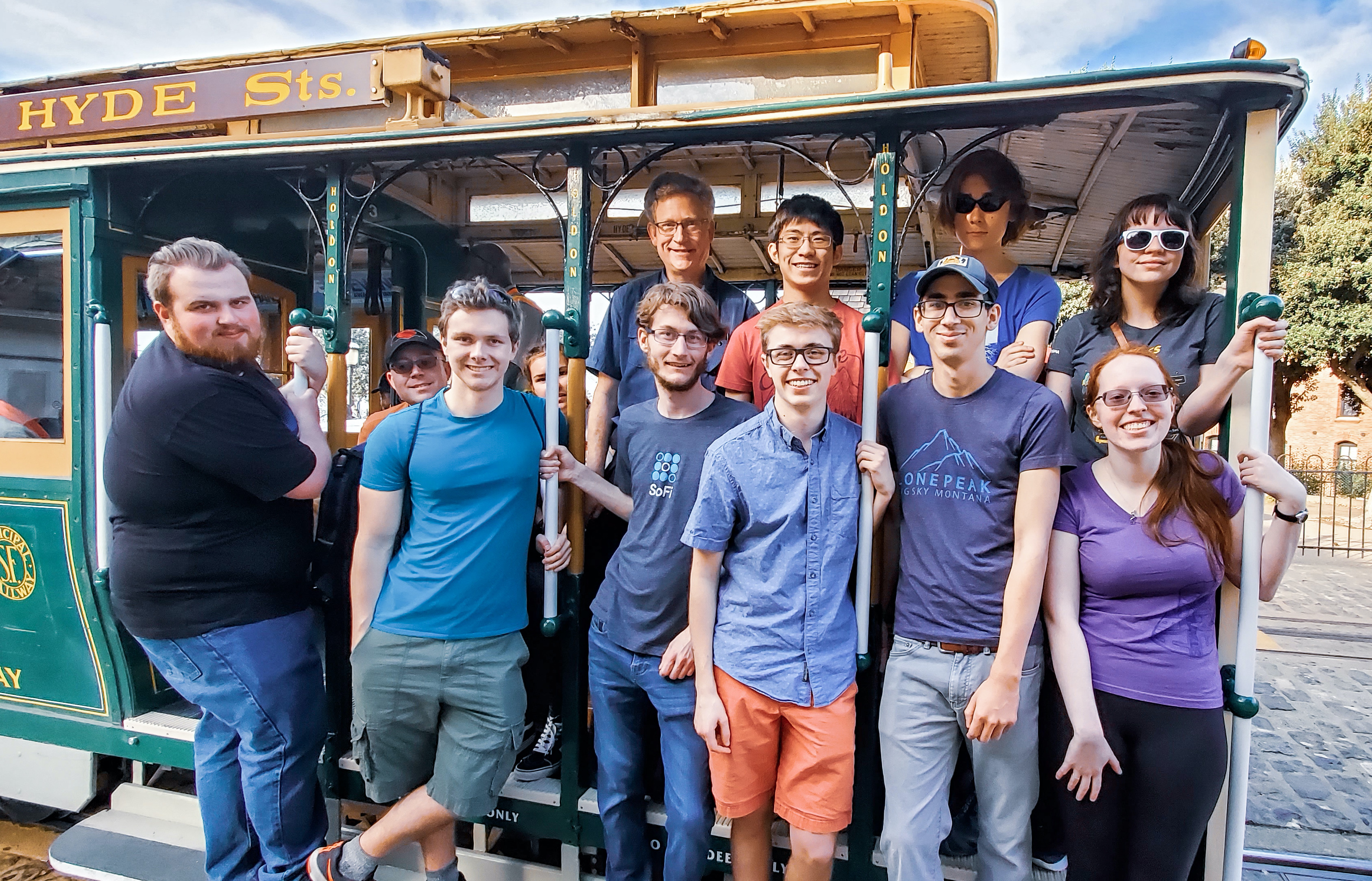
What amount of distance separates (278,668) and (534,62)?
3.20 m

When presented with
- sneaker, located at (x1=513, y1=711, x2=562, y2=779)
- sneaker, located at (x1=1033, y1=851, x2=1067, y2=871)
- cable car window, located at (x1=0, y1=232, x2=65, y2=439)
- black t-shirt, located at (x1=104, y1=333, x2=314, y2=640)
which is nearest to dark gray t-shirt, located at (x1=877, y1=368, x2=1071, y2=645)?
sneaker, located at (x1=1033, y1=851, x2=1067, y2=871)

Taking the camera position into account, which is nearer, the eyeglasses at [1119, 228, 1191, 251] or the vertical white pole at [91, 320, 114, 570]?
the eyeglasses at [1119, 228, 1191, 251]

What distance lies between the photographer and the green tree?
15.2m

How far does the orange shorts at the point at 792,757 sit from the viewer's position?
2.10 metres

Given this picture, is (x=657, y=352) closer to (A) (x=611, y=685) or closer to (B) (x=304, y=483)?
(A) (x=611, y=685)

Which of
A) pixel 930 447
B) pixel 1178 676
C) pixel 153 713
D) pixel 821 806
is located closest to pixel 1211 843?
pixel 1178 676

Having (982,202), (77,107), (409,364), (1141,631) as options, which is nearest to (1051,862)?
(1141,631)

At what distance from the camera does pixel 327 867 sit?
260 centimetres

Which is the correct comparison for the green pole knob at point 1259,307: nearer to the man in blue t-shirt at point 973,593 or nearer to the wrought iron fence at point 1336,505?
the man in blue t-shirt at point 973,593

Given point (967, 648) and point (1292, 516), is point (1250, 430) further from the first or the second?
point (967, 648)

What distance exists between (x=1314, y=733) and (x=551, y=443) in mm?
5377

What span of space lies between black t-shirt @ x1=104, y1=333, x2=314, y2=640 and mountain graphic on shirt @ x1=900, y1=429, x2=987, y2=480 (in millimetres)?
1923

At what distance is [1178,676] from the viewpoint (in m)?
2.01

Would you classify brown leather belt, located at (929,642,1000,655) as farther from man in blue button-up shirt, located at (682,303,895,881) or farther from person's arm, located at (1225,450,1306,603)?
person's arm, located at (1225,450,1306,603)
